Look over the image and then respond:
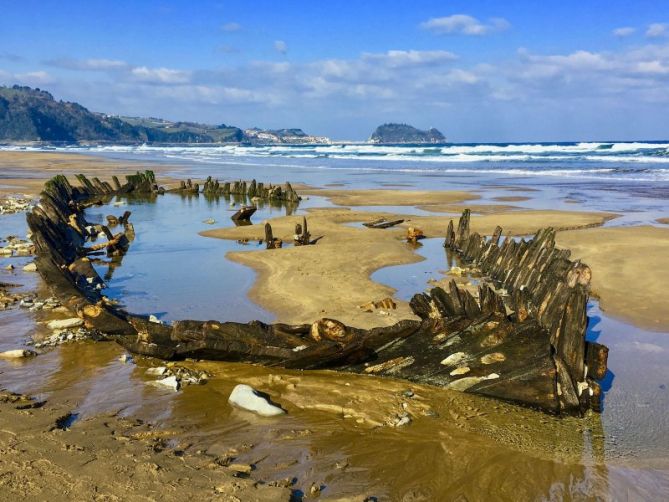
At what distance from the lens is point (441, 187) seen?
39.8 m

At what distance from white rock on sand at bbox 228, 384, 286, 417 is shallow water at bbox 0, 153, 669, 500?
12cm

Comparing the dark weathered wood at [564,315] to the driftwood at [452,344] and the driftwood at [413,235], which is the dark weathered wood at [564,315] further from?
the driftwood at [413,235]

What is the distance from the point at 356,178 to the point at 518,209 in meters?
22.4

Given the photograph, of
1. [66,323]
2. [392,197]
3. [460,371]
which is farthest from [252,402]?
[392,197]

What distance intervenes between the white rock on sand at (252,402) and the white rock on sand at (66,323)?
3946 millimetres

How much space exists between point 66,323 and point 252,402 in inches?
178

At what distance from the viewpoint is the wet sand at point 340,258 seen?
1138cm

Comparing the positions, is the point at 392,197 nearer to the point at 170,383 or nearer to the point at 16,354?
the point at 16,354

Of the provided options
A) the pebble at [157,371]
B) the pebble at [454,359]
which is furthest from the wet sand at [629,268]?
the pebble at [157,371]

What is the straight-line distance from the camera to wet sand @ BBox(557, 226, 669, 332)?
11242 mm

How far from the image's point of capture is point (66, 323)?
9734 mm

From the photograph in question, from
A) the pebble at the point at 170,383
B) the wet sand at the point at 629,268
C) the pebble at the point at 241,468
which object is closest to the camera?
the pebble at the point at 241,468

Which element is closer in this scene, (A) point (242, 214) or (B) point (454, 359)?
(B) point (454, 359)

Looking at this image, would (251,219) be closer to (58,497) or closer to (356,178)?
(58,497)
